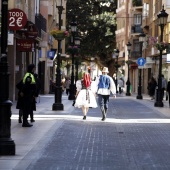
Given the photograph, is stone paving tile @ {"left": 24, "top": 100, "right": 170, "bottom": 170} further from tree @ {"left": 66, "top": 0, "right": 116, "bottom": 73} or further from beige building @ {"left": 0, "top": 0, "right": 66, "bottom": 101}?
tree @ {"left": 66, "top": 0, "right": 116, "bottom": 73}

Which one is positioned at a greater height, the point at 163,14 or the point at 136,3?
the point at 136,3

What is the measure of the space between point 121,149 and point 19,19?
32.3 feet

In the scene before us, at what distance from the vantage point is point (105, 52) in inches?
3095

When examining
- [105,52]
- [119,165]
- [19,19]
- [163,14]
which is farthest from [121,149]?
[105,52]

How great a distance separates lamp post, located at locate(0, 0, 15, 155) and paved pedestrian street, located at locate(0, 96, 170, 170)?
23 centimetres

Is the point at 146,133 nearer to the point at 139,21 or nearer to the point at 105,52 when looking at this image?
the point at 139,21

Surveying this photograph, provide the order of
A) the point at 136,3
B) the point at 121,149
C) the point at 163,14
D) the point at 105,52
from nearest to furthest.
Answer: the point at 121,149, the point at 163,14, the point at 136,3, the point at 105,52

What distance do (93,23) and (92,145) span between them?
6212 centimetres

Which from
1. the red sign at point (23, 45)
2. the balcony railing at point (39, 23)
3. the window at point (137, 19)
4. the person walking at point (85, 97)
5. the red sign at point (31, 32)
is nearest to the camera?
the person walking at point (85, 97)

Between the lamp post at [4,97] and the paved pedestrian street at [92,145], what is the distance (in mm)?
231

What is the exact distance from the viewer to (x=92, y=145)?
12.9 metres

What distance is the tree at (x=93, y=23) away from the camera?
241 ft

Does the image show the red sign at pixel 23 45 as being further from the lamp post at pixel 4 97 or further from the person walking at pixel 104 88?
the lamp post at pixel 4 97

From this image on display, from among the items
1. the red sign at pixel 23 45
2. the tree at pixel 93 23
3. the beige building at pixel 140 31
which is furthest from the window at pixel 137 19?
the red sign at pixel 23 45
